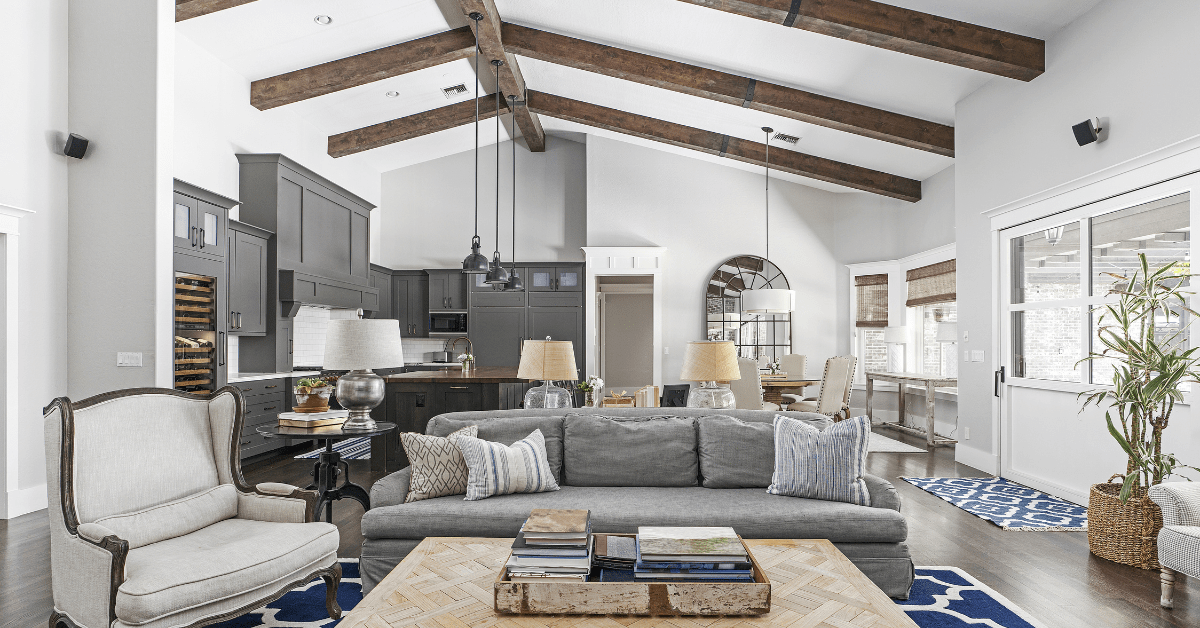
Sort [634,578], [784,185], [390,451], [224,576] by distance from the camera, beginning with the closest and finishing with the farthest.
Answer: [634,578], [224,576], [390,451], [784,185]

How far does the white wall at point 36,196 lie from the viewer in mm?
4227

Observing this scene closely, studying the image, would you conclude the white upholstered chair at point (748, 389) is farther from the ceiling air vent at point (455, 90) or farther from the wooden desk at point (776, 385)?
the ceiling air vent at point (455, 90)

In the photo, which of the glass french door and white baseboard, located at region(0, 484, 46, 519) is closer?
the glass french door

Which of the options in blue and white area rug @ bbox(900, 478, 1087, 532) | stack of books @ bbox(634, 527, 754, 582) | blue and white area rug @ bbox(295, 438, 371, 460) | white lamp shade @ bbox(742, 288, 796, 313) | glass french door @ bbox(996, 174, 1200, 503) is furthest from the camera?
white lamp shade @ bbox(742, 288, 796, 313)

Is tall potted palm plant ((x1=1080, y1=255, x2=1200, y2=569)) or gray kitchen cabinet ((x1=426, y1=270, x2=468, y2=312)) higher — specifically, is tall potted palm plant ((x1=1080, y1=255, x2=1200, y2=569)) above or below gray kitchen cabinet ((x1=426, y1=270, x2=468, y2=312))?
below

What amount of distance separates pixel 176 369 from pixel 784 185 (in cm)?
A: 749

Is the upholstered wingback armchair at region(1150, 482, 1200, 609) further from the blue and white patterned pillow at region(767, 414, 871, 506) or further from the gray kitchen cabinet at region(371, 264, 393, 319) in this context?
the gray kitchen cabinet at region(371, 264, 393, 319)

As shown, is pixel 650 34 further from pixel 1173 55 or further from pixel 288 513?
pixel 288 513

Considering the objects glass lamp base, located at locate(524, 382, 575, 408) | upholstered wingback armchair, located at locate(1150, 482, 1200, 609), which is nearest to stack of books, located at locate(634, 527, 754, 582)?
glass lamp base, located at locate(524, 382, 575, 408)

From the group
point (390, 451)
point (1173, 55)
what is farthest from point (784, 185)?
point (390, 451)

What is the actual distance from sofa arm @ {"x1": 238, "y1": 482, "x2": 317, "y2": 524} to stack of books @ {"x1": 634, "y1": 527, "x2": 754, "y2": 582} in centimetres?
151

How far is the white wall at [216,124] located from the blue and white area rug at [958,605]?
613 centimetres

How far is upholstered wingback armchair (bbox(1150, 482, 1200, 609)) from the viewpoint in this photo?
2715mm

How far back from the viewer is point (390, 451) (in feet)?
18.9
